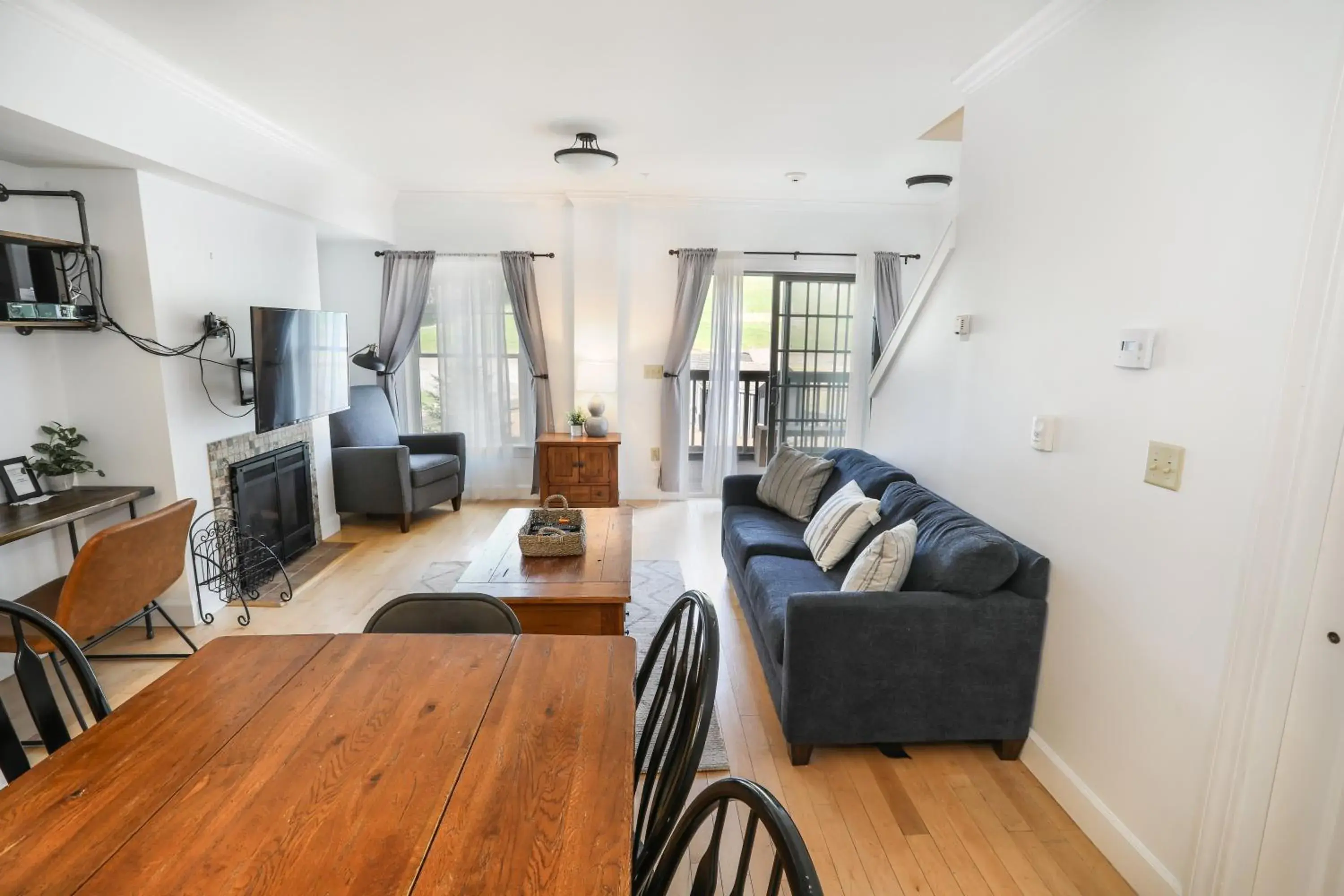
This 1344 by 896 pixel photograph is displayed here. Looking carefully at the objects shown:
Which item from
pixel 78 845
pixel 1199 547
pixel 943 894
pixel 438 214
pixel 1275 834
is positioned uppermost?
pixel 438 214

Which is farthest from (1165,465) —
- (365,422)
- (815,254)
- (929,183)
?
(365,422)

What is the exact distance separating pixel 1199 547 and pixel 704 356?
4432mm

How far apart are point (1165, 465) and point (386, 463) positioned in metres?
4.62

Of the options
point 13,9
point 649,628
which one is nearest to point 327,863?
point 649,628

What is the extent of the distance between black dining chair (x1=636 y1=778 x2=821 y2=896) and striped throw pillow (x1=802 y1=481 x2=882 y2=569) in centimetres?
200

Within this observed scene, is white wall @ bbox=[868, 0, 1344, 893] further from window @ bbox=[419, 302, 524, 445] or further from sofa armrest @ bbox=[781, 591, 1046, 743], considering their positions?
window @ bbox=[419, 302, 524, 445]

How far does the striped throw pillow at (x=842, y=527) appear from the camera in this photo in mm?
2928

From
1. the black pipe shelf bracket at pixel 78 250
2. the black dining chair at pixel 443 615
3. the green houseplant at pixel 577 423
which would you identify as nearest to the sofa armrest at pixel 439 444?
the green houseplant at pixel 577 423

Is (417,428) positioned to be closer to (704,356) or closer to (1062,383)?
(704,356)

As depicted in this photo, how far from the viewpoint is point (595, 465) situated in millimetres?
5195

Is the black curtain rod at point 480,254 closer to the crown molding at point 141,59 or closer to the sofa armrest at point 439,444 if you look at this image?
the sofa armrest at point 439,444

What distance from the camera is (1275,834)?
4.72ft

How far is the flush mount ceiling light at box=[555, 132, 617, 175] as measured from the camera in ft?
12.1

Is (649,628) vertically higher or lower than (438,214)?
lower
